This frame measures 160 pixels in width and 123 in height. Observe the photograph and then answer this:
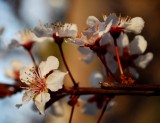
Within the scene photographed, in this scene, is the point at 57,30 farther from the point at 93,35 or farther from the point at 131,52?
the point at 131,52

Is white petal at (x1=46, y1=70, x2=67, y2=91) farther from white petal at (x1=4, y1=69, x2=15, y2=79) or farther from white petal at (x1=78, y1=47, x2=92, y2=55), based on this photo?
white petal at (x1=4, y1=69, x2=15, y2=79)

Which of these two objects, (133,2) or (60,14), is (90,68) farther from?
(60,14)

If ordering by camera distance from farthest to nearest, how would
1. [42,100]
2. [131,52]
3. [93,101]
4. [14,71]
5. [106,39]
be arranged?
[14,71]
[93,101]
[131,52]
[106,39]
[42,100]

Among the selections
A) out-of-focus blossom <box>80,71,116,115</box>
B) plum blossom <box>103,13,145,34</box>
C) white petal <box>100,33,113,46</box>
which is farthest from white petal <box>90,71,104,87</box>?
plum blossom <box>103,13,145,34</box>

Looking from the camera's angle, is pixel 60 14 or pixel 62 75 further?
pixel 60 14

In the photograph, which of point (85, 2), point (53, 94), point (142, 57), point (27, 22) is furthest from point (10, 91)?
point (27, 22)

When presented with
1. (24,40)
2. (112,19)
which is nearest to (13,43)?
(24,40)
